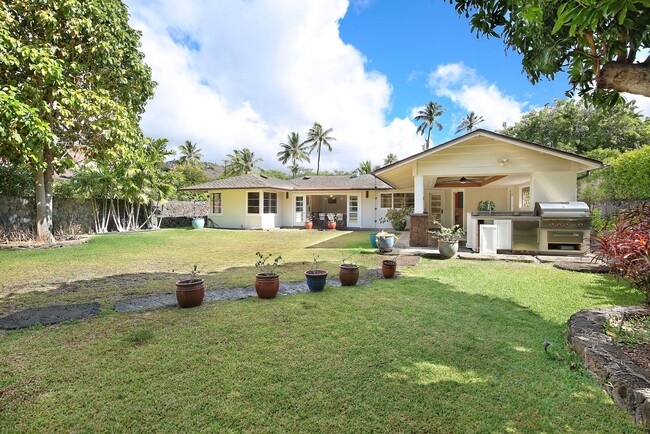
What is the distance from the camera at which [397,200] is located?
59.2 ft

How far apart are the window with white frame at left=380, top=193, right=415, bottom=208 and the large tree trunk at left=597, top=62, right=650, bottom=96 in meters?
14.8

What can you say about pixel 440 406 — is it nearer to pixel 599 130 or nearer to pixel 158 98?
pixel 158 98

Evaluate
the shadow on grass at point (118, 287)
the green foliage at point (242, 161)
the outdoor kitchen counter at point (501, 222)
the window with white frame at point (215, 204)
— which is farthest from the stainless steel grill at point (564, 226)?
the green foliage at point (242, 161)

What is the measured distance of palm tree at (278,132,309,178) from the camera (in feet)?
141

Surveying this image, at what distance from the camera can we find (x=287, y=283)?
18.9 ft

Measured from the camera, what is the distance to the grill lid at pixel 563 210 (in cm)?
809

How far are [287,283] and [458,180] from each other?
11.2 m

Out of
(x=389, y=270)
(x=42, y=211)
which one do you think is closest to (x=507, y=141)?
(x=389, y=270)

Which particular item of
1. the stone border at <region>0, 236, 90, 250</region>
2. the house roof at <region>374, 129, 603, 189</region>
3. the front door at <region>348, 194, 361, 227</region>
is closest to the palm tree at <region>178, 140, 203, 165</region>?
the front door at <region>348, 194, 361, 227</region>

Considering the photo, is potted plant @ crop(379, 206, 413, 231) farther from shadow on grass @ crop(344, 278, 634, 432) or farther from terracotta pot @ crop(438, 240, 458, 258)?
shadow on grass @ crop(344, 278, 634, 432)

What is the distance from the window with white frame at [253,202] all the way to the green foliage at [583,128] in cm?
1831

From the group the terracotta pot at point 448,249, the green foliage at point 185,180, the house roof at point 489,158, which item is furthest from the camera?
the green foliage at point 185,180

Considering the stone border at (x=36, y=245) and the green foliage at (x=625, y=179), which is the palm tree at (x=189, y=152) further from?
the green foliage at (x=625, y=179)

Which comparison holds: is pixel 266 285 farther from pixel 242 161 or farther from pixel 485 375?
pixel 242 161
